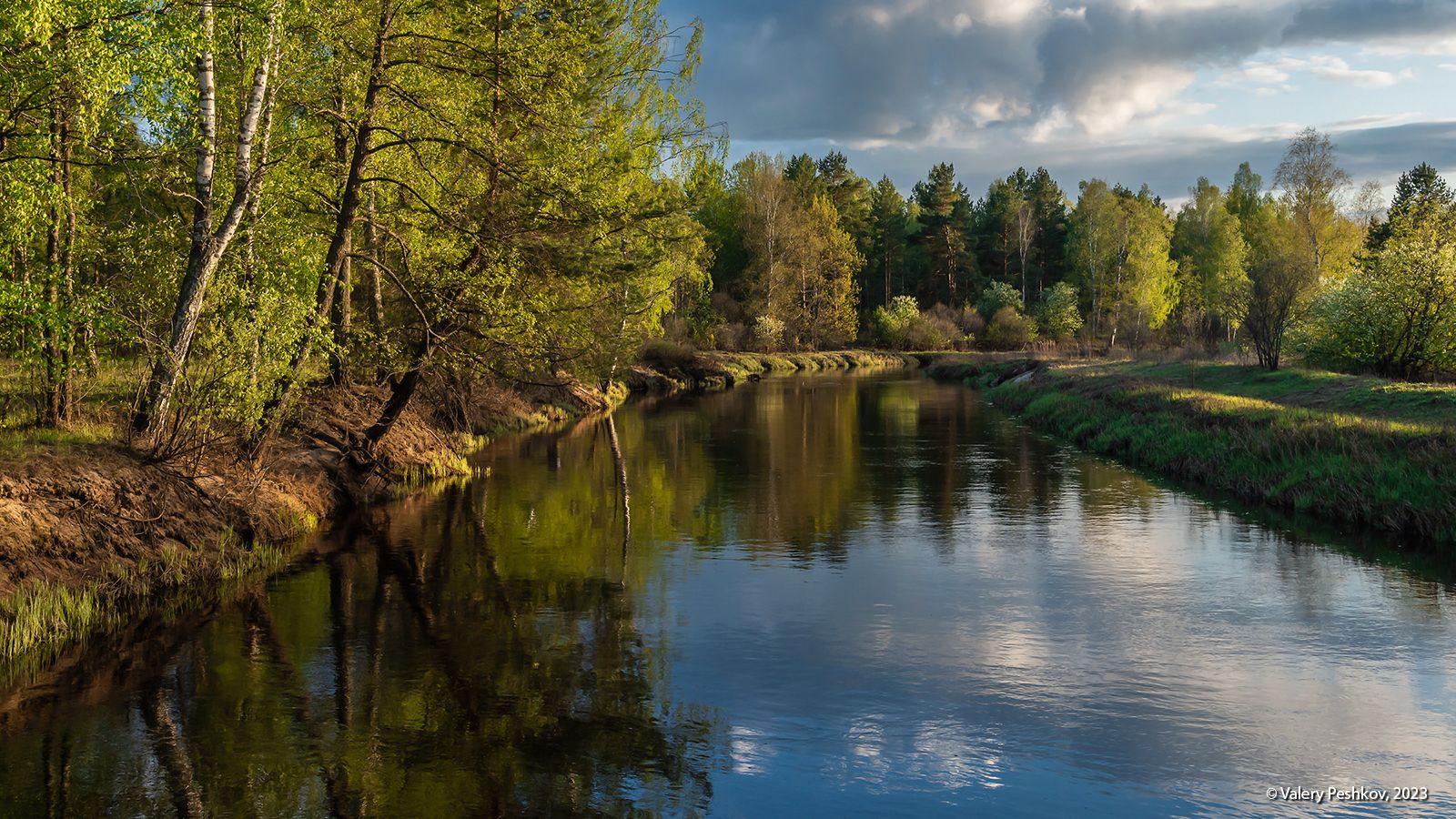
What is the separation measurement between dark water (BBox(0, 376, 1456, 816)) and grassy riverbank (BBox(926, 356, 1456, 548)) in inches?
89.2

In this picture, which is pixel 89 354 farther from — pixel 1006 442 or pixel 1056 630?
pixel 1006 442

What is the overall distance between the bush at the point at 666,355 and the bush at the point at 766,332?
63.7 ft

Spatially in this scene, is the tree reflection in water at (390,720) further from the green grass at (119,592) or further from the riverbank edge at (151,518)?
the riverbank edge at (151,518)

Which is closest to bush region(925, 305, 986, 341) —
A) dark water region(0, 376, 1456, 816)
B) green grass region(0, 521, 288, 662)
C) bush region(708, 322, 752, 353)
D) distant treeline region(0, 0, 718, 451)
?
bush region(708, 322, 752, 353)

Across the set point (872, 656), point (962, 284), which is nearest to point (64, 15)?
point (872, 656)

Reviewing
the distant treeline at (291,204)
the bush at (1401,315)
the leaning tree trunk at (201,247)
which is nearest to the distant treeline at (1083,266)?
the bush at (1401,315)

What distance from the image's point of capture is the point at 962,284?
387ft

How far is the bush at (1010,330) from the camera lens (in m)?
97.1

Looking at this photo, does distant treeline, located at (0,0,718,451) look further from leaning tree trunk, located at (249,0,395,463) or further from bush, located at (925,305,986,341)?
bush, located at (925,305,986,341)

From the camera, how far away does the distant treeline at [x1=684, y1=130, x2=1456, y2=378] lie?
37.3 m

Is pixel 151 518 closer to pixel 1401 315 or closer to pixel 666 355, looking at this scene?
pixel 1401 315

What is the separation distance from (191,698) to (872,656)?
28.8ft

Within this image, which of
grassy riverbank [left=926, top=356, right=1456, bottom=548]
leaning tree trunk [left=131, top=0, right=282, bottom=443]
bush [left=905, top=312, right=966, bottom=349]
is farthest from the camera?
bush [left=905, top=312, right=966, bottom=349]

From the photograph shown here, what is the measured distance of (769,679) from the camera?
43.6 ft
